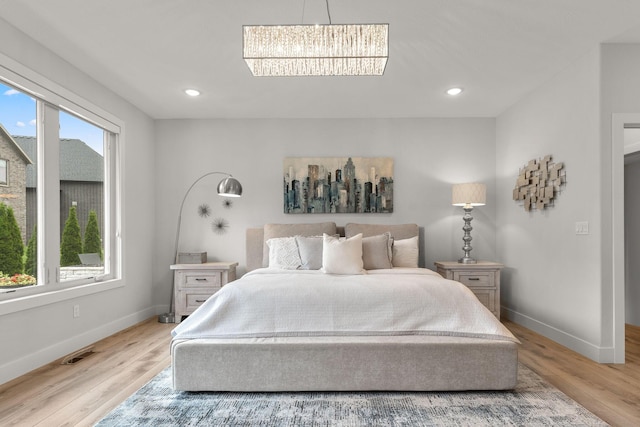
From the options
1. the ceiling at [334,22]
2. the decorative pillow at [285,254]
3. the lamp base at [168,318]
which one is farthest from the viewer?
the lamp base at [168,318]

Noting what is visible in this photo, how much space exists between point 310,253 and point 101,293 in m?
2.05

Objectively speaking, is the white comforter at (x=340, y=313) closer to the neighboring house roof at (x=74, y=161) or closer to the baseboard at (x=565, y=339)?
the baseboard at (x=565, y=339)

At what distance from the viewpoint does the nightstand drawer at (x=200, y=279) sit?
4.68 metres

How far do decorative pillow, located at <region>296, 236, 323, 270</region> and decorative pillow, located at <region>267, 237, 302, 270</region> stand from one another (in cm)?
7

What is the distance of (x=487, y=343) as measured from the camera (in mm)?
2541

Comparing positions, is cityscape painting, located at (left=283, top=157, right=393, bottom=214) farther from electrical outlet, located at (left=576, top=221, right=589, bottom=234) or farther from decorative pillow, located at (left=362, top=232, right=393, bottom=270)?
electrical outlet, located at (left=576, top=221, right=589, bottom=234)

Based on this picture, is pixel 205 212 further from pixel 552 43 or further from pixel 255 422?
pixel 552 43

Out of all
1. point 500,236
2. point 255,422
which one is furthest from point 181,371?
point 500,236

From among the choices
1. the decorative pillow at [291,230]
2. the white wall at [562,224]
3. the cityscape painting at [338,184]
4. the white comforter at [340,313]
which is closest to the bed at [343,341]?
the white comforter at [340,313]

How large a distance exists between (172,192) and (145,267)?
99 centimetres

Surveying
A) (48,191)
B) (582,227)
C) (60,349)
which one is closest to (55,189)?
(48,191)

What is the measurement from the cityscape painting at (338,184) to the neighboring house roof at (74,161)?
2099 millimetres

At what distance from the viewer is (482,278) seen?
181 inches

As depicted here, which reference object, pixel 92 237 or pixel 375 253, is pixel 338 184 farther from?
A: pixel 92 237
